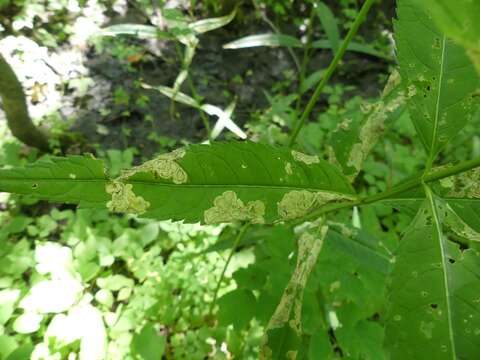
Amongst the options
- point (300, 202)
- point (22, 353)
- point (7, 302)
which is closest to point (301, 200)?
point (300, 202)

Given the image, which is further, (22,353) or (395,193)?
(22,353)

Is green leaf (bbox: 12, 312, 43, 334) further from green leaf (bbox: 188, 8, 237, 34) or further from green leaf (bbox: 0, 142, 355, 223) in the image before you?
green leaf (bbox: 188, 8, 237, 34)

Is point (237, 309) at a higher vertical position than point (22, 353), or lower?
higher

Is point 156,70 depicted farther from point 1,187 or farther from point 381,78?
point 1,187

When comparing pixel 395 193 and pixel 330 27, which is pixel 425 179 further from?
pixel 330 27

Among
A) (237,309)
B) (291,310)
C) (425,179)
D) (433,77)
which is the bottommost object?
(237,309)

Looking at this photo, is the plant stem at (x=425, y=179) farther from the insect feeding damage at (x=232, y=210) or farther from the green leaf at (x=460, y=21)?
the green leaf at (x=460, y=21)

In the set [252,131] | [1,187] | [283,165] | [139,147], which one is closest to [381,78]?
[252,131]

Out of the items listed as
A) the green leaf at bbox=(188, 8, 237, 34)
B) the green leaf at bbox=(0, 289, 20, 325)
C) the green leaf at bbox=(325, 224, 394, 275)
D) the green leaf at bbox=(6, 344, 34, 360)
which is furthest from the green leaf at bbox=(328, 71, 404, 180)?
the green leaf at bbox=(0, 289, 20, 325)
